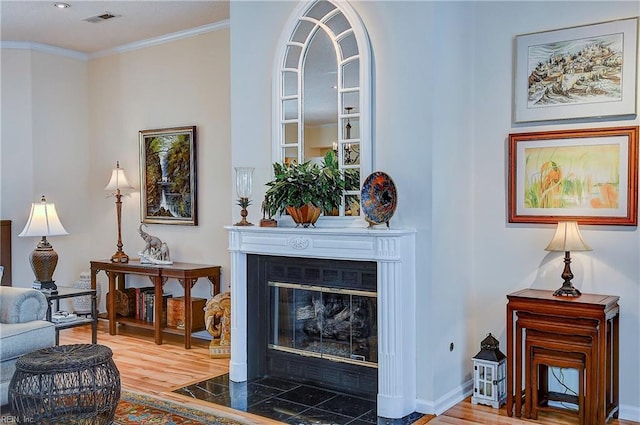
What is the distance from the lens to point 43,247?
16.2 feet

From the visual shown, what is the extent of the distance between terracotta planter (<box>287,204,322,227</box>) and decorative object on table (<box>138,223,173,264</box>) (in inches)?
81.2

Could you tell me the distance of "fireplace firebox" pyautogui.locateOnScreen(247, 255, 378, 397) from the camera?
3.93 metres

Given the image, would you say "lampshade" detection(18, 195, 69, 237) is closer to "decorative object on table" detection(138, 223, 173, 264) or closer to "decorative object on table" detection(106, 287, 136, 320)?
"decorative object on table" detection(138, 223, 173, 264)

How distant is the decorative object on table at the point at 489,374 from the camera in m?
3.88

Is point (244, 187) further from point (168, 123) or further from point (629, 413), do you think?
point (629, 413)

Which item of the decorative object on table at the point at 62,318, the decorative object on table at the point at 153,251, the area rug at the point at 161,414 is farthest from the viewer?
the decorative object on table at the point at 153,251

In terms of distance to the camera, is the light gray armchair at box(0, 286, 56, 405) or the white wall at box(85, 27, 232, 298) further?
the white wall at box(85, 27, 232, 298)

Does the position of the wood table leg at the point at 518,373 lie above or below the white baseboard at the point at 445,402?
above

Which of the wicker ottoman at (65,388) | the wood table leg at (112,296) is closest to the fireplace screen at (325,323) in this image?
the wicker ottoman at (65,388)

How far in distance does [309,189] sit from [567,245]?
161cm

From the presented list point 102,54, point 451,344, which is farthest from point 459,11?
point 102,54

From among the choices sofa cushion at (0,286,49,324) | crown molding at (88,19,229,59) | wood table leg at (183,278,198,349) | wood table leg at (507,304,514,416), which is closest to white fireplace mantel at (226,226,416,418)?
wood table leg at (507,304,514,416)

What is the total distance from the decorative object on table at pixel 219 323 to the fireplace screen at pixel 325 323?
2.61 ft

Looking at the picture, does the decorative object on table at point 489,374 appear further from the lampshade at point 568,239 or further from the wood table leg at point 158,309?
the wood table leg at point 158,309
